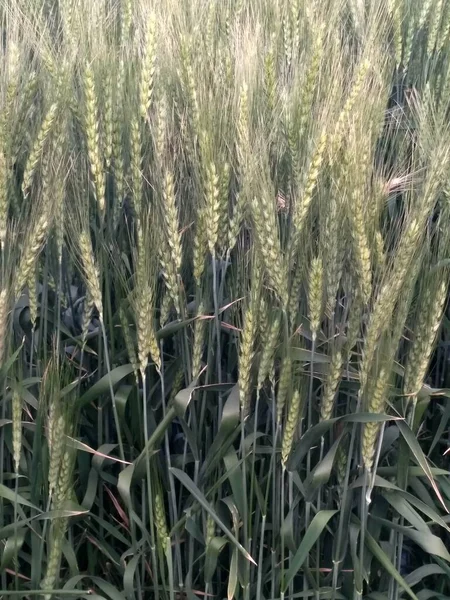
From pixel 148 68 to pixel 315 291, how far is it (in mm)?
492

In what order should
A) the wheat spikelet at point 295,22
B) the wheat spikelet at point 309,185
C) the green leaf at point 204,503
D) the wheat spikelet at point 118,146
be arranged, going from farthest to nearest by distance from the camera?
the wheat spikelet at point 295,22
the wheat spikelet at point 118,146
the green leaf at point 204,503
the wheat spikelet at point 309,185

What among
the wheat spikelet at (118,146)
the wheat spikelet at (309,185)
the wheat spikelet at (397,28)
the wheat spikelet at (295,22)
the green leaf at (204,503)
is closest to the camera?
the wheat spikelet at (309,185)

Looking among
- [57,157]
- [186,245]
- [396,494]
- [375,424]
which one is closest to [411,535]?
[396,494]

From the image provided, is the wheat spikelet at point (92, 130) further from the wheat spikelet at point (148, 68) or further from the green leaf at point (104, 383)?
the green leaf at point (104, 383)

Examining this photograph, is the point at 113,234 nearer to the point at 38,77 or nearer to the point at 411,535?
the point at 38,77

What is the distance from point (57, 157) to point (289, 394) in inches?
24.0

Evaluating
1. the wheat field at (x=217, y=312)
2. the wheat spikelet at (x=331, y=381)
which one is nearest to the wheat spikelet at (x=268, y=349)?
the wheat field at (x=217, y=312)

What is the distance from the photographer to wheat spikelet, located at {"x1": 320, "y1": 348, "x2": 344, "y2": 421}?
1311mm

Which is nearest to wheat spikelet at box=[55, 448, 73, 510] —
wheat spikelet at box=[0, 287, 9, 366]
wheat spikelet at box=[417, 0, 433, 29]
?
wheat spikelet at box=[0, 287, 9, 366]

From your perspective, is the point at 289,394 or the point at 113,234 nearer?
the point at 289,394

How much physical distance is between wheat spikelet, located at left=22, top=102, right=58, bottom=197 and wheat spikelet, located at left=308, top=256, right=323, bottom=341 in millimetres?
530

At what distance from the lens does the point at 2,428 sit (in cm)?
146

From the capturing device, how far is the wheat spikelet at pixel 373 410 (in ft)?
4.22

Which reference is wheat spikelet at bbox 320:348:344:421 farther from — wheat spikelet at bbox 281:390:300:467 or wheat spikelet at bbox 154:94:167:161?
wheat spikelet at bbox 154:94:167:161
